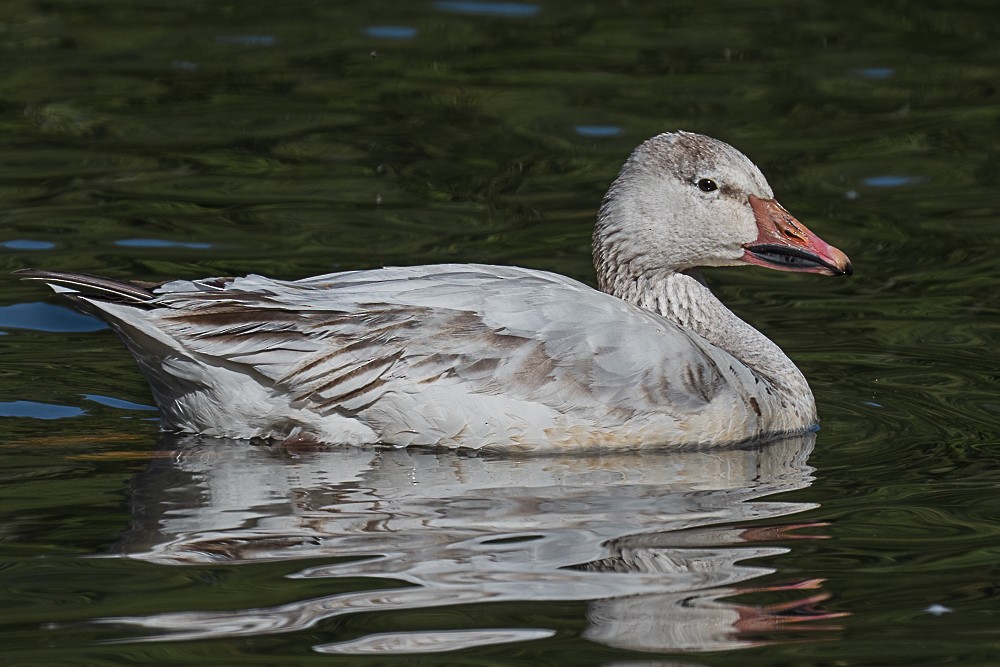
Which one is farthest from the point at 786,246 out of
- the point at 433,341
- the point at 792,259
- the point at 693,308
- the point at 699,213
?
the point at 433,341

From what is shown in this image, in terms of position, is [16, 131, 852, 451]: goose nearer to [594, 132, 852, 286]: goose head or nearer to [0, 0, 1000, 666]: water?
[0, 0, 1000, 666]: water

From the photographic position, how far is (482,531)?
22.1 feet

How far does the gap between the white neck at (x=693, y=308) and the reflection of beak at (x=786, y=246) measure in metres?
0.34

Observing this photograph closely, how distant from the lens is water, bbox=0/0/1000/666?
5906 millimetres

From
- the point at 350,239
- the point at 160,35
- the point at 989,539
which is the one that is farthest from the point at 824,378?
the point at 160,35

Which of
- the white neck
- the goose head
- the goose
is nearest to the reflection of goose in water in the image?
the goose

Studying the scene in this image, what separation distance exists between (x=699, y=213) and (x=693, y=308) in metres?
0.50

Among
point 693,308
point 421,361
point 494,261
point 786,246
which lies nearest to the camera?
point 421,361

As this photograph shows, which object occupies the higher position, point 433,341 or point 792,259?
point 792,259

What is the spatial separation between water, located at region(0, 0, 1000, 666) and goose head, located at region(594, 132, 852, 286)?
2.98 feet

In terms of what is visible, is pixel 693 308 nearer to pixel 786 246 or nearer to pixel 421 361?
pixel 786 246

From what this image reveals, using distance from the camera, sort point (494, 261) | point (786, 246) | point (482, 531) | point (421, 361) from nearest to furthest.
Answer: point (482, 531) < point (421, 361) < point (786, 246) < point (494, 261)

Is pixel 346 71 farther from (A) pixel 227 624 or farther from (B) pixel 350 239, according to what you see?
(A) pixel 227 624

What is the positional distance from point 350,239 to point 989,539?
5.74 m
